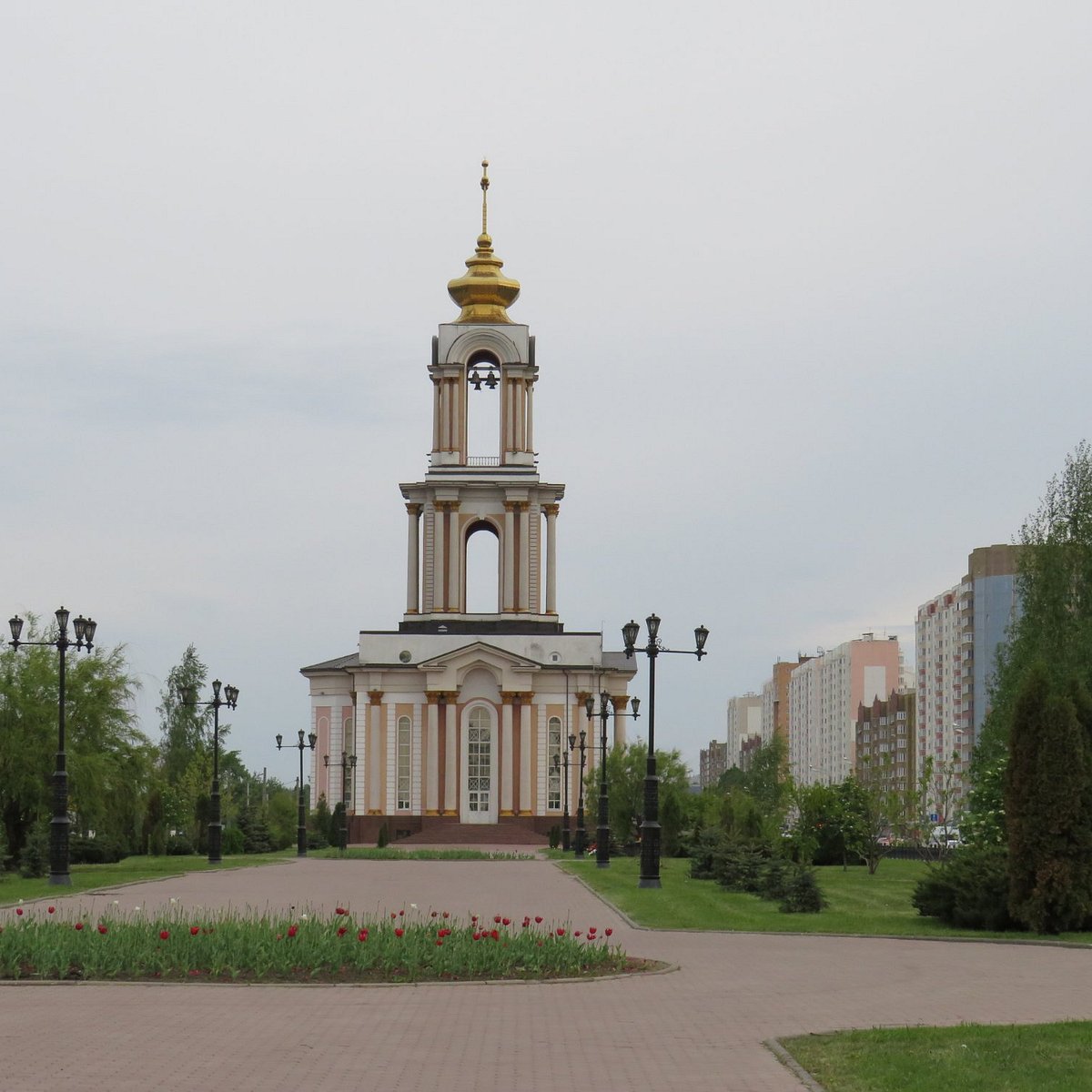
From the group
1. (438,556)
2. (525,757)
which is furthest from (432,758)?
(438,556)

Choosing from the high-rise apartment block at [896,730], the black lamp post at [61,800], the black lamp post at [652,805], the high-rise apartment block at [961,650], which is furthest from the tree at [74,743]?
the high-rise apartment block at [896,730]

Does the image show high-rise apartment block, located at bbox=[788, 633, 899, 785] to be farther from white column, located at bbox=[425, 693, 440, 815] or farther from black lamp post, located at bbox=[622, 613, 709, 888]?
black lamp post, located at bbox=[622, 613, 709, 888]

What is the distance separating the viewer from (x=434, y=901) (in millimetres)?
28594

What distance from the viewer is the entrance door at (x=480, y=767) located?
2933 inches

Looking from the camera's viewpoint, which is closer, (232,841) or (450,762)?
(232,841)

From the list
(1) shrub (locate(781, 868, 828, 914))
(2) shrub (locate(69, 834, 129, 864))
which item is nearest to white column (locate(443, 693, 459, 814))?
(2) shrub (locate(69, 834, 129, 864))

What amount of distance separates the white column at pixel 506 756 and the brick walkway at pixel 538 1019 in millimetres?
53460

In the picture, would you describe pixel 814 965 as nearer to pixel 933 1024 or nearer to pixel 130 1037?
pixel 933 1024

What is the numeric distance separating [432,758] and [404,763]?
53.2 inches

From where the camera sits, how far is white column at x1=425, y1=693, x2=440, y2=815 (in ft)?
243

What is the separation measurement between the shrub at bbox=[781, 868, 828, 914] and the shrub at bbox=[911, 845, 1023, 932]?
2114 mm

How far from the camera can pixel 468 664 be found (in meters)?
74.5

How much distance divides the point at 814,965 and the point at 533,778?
56553mm

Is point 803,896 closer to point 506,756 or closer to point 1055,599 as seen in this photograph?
point 1055,599
